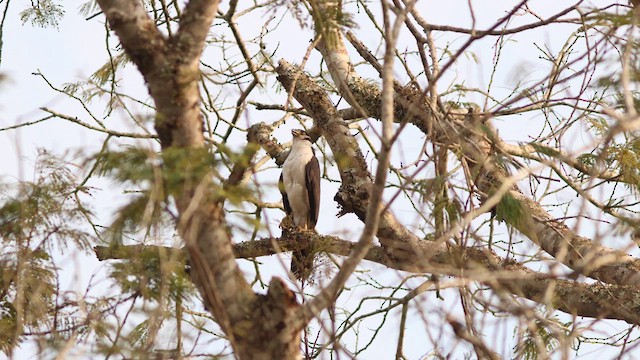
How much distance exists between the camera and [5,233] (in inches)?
132

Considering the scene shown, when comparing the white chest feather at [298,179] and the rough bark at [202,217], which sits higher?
the white chest feather at [298,179]

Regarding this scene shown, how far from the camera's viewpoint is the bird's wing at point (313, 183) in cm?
696

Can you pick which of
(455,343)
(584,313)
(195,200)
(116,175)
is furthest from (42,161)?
(584,313)

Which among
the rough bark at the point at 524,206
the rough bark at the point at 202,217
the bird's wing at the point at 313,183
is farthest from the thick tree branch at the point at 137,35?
the bird's wing at the point at 313,183

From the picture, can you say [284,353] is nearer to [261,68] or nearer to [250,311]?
[250,311]

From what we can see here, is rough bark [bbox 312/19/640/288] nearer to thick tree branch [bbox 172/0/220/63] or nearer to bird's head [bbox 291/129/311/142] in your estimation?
bird's head [bbox 291/129/311/142]

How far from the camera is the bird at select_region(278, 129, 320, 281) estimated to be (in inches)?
268

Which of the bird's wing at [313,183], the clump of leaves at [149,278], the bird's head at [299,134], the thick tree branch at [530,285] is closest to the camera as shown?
the clump of leaves at [149,278]

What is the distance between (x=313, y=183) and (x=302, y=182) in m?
0.08

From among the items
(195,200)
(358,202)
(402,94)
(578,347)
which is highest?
(402,94)

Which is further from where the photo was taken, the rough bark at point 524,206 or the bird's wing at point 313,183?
the bird's wing at point 313,183

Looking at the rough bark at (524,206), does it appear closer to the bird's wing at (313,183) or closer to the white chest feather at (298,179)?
the white chest feather at (298,179)

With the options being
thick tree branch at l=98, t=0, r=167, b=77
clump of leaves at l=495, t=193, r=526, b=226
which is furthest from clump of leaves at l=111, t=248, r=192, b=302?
clump of leaves at l=495, t=193, r=526, b=226

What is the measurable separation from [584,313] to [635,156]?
838 mm
